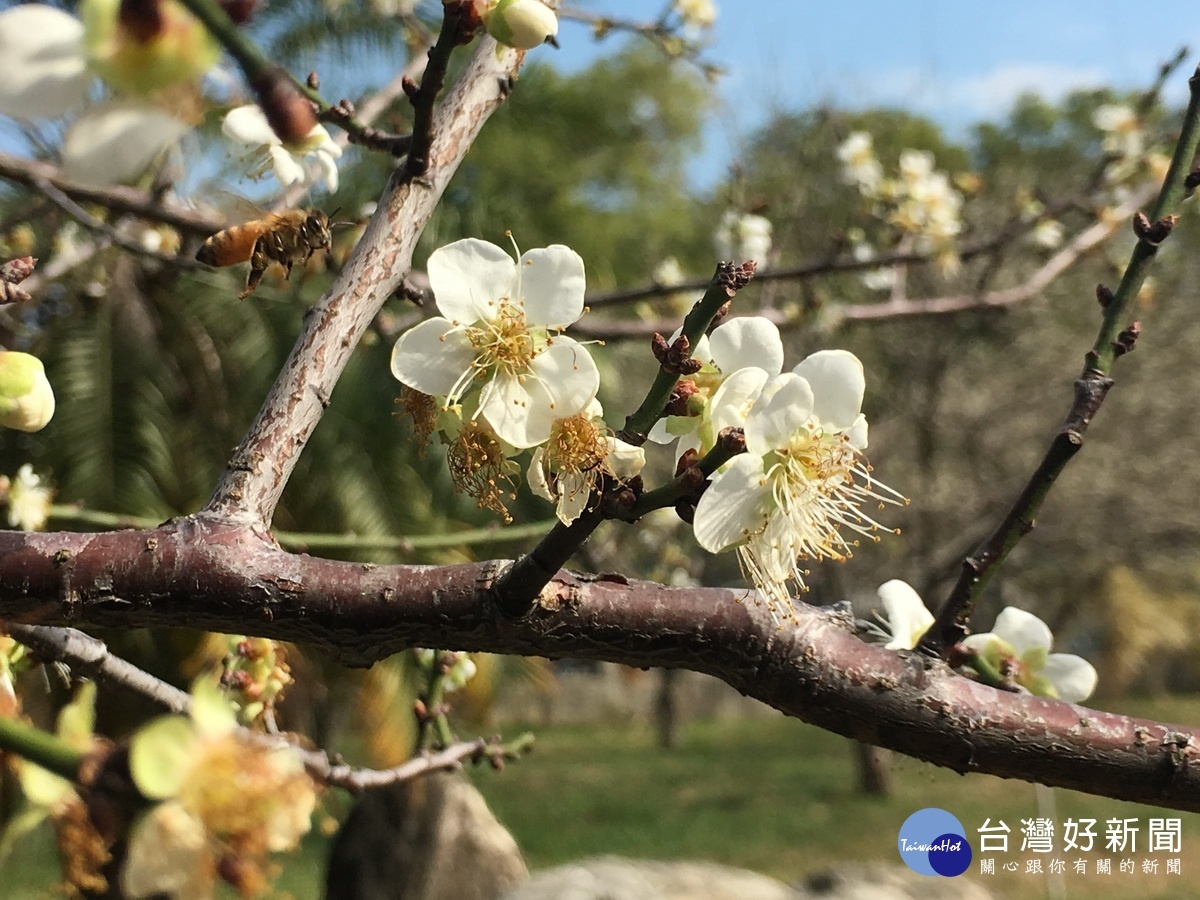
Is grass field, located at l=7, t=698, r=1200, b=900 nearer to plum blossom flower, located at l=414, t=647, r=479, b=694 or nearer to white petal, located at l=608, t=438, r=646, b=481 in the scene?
plum blossom flower, located at l=414, t=647, r=479, b=694

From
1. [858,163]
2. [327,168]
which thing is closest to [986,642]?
[327,168]

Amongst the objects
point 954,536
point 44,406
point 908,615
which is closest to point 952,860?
point 908,615

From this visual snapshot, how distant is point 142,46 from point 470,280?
467 millimetres

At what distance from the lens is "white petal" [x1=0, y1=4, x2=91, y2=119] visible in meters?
0.36

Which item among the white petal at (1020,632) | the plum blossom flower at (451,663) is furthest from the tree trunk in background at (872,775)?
the white petal at (1020,632)

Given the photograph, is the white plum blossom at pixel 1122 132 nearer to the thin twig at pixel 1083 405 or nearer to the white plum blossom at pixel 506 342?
the thin twig at pixel 1083 405

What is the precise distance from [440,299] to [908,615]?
0.60m

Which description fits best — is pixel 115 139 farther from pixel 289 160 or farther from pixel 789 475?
pixel 289 160

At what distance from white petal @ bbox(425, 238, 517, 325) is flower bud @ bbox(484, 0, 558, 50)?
Result: 16cm

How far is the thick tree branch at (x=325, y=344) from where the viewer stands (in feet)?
2.49

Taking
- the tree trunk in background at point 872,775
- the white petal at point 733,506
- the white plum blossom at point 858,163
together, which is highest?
the white plum blossom at point 858,163

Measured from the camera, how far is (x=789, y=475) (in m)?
0.76

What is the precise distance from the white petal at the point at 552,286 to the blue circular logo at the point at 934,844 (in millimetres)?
2150

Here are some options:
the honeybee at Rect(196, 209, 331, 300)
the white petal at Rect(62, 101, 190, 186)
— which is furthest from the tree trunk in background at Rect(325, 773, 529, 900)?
the white petal at Rect(62, 101, 190, 186)
